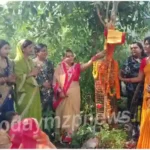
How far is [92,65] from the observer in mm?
4312

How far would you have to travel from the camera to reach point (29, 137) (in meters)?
3.15

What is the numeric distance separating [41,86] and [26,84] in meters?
0.16

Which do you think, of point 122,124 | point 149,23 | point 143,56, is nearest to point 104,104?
point 122,124

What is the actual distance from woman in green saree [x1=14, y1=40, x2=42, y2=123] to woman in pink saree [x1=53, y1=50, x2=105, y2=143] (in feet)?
0.67

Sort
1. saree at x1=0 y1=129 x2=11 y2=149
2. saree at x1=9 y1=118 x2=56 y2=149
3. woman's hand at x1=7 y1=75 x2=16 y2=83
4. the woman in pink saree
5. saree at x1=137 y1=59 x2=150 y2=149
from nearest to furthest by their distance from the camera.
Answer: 1. saree at x1=9 y1=118 x2=56 y2=149
2. saree at x1=0 y1=129 x2=11 y2=149
3. saree at x1=137 y1=59 x2=150 y2=149
4. woman's hand at x1=7 y1=75 x2=16 y2=83
5. the woman in pink saree

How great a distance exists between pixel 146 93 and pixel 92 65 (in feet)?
2.03

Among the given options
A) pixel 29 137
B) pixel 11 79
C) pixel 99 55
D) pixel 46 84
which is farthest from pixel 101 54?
pixel 29 137

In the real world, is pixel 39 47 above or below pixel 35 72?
above

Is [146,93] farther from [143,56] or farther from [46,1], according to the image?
[46,1]

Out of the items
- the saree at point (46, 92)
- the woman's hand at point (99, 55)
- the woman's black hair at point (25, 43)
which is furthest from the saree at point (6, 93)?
the woman's hand at point (99, 55)

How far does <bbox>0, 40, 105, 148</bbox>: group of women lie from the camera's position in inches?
163

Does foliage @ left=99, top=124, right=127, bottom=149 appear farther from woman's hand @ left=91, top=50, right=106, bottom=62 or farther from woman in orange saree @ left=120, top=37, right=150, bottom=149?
woman's hand @ left=91, top=50, right=106, bottom=62

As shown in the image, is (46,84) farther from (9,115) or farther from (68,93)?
(9,115)

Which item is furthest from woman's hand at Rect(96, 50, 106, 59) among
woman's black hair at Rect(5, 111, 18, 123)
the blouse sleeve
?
woman's black hair at Rect(5, 111, 18, 123)
